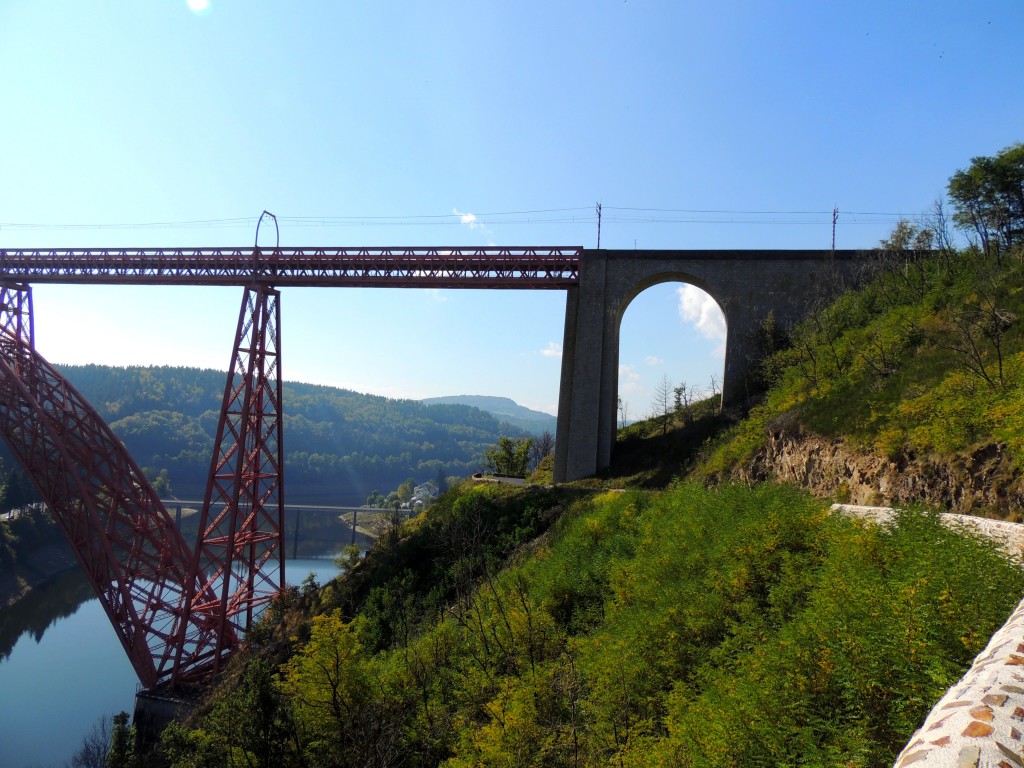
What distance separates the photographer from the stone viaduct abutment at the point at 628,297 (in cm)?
1514

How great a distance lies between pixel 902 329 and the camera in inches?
403

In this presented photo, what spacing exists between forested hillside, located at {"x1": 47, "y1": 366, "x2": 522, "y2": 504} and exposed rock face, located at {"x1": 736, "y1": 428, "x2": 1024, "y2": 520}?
172ft

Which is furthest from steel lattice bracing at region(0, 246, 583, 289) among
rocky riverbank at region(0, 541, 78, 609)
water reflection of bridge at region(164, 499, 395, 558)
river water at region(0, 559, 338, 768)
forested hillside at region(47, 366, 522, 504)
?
forested hillside at region(47, 366, 522, 504)

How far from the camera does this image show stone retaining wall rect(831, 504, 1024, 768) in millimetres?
1583

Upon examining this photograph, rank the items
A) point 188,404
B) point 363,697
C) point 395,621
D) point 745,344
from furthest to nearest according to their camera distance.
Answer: point 188,404 < point 745,344 < point 395,621 < point 363,697

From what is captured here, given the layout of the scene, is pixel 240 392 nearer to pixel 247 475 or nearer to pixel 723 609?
pixel 247 475

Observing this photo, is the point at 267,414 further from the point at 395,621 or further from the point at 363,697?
the point at 363,697

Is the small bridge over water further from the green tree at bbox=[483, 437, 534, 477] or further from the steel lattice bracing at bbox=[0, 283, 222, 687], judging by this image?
the green tree at bbox=[483, 437, 534, 477]

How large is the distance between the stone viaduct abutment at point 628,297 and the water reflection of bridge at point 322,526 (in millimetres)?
32149

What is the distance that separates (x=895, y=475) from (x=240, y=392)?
1313 cm

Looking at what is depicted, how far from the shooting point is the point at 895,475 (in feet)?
23.5

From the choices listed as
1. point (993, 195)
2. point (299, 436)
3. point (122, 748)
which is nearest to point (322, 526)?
point (299, 436)

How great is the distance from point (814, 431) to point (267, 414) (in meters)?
12.1

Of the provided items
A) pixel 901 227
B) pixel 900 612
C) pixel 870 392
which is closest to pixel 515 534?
pixel 870 392
